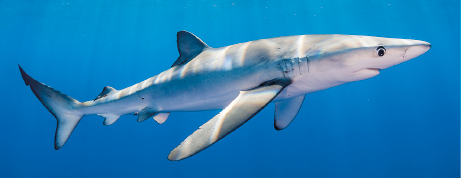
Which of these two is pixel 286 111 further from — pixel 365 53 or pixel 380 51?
pixel 380 51

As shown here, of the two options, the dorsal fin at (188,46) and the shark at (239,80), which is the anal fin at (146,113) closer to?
the shark at (239,80)

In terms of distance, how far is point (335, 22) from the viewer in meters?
27.6

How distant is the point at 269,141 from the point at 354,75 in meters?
21.3

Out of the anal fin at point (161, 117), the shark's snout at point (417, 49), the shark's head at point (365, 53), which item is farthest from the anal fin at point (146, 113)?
the shark's snout at point (417, 49)

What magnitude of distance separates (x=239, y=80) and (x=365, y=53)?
1366 mm

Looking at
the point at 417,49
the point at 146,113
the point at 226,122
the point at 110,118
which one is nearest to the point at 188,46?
the point at 146,113

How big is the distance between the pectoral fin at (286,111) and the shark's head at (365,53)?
1397mm

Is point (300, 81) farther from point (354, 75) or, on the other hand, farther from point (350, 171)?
point (350, 171)

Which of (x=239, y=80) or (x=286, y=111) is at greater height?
(x=239, y=80)

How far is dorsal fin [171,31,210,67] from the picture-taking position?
3682 millimetres

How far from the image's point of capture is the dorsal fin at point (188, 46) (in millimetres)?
3682

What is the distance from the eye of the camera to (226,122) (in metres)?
1.85

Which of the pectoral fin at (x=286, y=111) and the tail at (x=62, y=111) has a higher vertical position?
the tail at (x=62, y=111)

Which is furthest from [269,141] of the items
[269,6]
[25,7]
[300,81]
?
[25,7]
